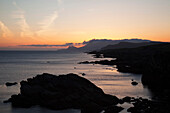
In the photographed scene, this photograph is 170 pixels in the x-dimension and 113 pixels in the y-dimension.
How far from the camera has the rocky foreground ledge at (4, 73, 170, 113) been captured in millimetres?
29202

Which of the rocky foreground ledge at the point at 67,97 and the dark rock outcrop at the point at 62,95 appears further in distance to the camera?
the dark rock outcrop at the point at 62,95

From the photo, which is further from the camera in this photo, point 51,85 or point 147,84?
point 147,84

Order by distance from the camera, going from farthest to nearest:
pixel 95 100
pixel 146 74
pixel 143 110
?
1. pixel 146 74
2. pixel 95 100
3. pixel 143 110

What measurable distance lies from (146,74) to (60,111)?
29170 millimetres

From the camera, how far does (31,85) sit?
3250 cm

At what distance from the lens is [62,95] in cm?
3027

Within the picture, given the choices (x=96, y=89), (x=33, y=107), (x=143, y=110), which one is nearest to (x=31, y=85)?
(x=33, y=107)

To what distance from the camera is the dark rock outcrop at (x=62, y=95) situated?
2959cm

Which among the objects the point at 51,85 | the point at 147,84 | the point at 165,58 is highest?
the point at 165,58

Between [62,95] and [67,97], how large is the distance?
941 mm

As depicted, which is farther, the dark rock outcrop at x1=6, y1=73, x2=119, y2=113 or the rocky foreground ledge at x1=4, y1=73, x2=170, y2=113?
the dark rock outcrop at x1=6, y1=73, x2=119, y2=113

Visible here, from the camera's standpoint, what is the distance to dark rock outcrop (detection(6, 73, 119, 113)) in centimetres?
2959

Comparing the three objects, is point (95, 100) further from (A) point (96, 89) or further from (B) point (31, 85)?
(B) point (31, 85)

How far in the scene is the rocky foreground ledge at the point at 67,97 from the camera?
29.2m
